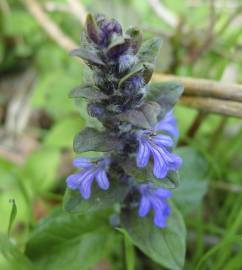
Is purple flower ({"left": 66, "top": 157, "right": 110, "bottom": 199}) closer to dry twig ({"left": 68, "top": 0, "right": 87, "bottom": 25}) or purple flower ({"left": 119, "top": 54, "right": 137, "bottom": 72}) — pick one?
purple flower ({"left": 119, "top": 54, "right": 137, "bottom": 72})

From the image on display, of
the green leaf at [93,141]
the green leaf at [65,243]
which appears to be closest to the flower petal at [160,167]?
the green leaf at [93,141]

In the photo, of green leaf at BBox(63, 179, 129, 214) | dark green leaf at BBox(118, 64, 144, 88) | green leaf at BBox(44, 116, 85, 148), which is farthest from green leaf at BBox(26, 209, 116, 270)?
green leaf at BBox(44, 116, 85, 148)

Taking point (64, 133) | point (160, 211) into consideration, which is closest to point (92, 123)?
point (160, 211)

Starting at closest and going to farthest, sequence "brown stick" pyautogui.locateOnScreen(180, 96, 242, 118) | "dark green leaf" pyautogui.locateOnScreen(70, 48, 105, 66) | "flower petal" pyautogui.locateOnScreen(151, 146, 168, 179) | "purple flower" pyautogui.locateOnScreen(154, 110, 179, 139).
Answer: "dark green leaf" pyautogui.locateOnScreen(70, 48, 105, 66), "flower petal" pyautogui.locateOnScreen(151, 146, 168, 179), "purple flower" pyautogui.locateOnScreen(154, 110, 179, 139), "brown stick" pyautogui.locateOnScreen(180, 96, 242, 118)

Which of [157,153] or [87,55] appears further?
[157,153]

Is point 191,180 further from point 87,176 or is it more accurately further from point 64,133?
point 64,133

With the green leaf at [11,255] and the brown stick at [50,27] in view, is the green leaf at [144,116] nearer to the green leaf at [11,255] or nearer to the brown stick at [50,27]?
the green leaf at [11,255]
